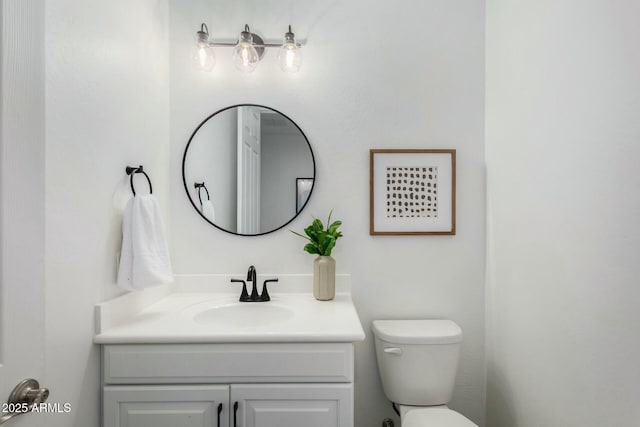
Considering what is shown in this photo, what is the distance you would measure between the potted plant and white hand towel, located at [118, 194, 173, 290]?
0.66m

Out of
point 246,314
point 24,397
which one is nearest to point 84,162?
point 24,397

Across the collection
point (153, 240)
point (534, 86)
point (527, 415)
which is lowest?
point (527, 415)

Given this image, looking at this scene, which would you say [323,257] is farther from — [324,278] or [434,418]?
[434,418]

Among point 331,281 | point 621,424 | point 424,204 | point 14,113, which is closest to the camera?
point 14,113

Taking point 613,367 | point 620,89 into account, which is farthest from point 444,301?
point 620,89

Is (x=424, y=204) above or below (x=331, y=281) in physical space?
above

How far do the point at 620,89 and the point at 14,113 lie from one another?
5.02ft

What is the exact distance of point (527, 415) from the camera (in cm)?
148

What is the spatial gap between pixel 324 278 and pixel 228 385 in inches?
24.7

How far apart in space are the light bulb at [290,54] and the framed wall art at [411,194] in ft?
1.87

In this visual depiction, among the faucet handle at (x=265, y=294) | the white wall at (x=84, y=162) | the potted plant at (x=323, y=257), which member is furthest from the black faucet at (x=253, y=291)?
the white wall at (x=84, y=162)

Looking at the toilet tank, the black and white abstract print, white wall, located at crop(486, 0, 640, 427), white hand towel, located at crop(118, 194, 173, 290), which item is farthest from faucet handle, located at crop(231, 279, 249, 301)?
white wall, located at crop(486, 0, 640, 427)

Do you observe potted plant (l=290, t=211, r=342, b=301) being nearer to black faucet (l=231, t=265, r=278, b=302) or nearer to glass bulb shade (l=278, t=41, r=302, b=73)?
black faucet (l=231, t=265, r=278, b=302)

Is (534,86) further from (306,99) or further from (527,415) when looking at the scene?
(527,415)
